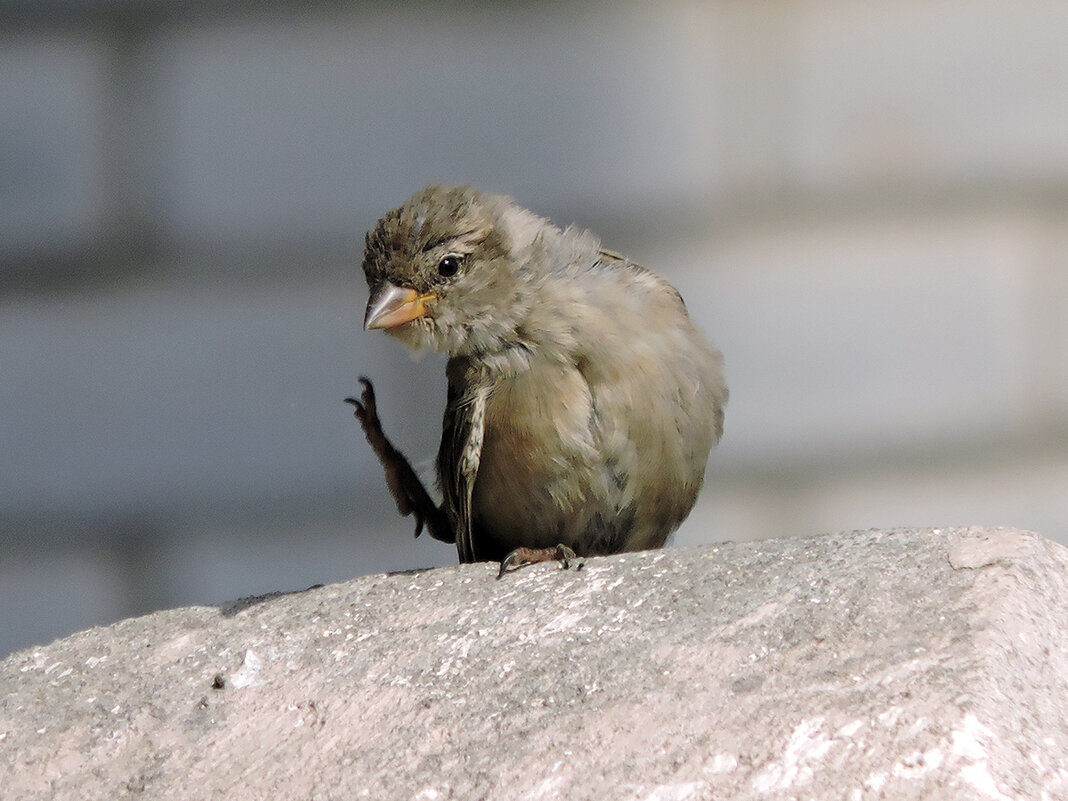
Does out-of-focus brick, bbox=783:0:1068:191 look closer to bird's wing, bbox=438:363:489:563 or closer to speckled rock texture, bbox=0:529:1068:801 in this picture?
bird's wing, bbox=438:363:489:563

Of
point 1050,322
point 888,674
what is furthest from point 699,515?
point 888,674

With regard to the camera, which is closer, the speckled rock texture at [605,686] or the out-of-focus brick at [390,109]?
the speckled rock texture at [605,686]

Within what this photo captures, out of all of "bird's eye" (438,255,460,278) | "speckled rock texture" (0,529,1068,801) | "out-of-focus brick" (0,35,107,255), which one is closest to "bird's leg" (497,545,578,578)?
"speckled rock texture" (0,529,1068,801)

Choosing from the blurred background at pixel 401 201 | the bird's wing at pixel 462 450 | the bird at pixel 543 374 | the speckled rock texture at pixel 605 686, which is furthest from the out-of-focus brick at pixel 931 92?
the speckled rock texture at pixel 605 686

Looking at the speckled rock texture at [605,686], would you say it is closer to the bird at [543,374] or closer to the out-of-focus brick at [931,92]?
the bird at [543,374]

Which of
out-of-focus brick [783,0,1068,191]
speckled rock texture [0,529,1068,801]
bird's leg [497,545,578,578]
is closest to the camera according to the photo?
speckled rock texture [0,529,1068,801]

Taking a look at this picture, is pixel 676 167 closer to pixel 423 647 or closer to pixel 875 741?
pixel 423 647

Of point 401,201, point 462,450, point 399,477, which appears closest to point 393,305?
point 462,450
